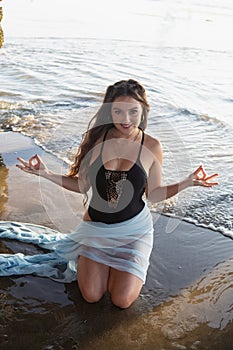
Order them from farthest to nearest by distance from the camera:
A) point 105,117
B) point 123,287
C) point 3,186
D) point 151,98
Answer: point 151,98, point 3,186, point 105,117, point 123,287

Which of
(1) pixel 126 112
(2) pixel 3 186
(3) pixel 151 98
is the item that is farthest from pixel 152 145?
(3) pixel 151 98

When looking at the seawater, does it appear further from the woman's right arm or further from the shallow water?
the woman's right arm

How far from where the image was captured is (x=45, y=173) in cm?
333

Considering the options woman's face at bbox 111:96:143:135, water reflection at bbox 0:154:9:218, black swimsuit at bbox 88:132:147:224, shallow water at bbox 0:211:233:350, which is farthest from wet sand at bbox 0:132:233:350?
woman's face at bbox 111:96:143:135

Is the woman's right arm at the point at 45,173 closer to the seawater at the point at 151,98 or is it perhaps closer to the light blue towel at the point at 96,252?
the light blue towel at the point at 96,252

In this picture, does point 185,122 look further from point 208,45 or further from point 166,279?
point 208,45

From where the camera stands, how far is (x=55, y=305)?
3.07m

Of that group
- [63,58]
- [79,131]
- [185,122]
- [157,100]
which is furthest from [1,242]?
[63,58]

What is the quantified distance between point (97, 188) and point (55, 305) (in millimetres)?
871

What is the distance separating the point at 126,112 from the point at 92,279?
1.17 metres

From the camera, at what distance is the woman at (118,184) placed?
126 inches

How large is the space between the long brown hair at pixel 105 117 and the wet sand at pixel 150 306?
2.71ft

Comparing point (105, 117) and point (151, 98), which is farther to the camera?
point (151, 98)

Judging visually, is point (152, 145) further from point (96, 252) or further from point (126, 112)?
point (96, 252)
